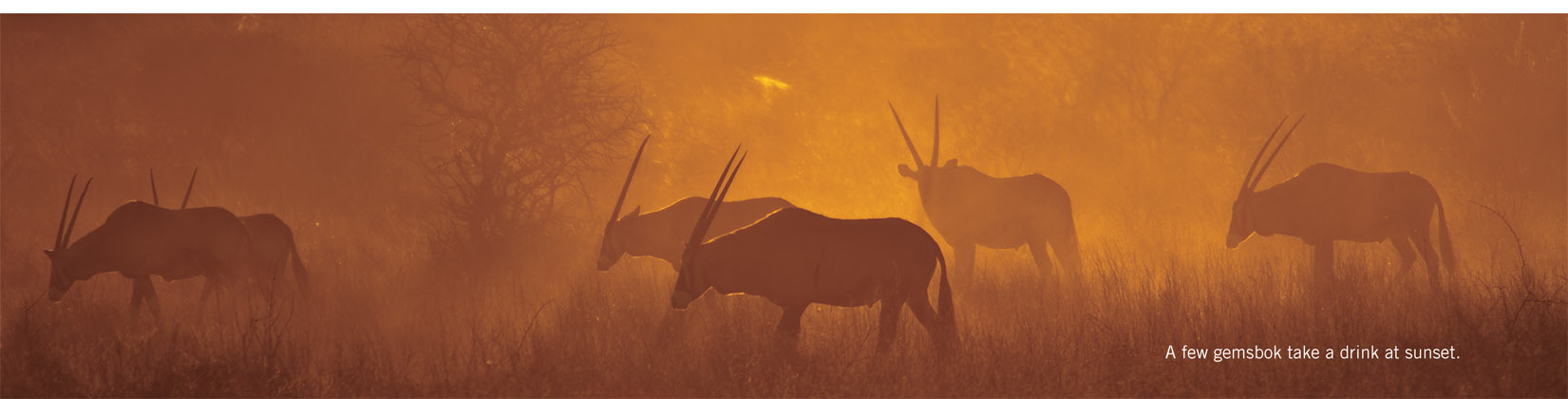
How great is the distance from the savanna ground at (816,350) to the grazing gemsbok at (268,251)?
40 centimetres

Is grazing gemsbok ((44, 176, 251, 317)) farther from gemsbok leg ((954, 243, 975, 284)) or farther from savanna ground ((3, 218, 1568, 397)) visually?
gemsbok leg ((954, 243, 975, 284))

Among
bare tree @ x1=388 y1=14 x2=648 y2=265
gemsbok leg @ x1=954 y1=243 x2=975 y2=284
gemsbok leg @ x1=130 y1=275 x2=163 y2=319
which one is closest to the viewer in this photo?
gemsbok leg @ x1=130 y1=275 x2=163 y2=319

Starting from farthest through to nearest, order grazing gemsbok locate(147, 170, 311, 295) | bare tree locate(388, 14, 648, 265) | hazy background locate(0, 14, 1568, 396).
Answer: hazy background locate(0, 14, 1568, 396)
bare tree locate(388, 14, 648, 265)
grazing gemsbok locate(147, 170, 311, 295)

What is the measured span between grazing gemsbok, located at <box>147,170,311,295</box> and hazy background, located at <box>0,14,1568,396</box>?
736 cm

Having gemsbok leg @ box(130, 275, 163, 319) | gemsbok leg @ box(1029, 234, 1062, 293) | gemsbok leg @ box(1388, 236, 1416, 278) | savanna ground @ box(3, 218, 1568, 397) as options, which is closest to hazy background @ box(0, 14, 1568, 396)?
gemsbok leg @ box(1029, 234, 1062, 293)

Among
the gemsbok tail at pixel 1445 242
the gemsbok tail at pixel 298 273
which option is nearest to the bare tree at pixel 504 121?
the gemsbok tail at pixel 298 273

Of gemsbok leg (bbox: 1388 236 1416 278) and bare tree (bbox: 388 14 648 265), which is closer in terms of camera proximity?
gemsbok leg (bbox: 1388 236 1416 278)

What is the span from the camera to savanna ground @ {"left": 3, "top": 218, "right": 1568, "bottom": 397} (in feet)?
22.8

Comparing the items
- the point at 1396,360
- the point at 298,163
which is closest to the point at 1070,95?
the point at 298,163

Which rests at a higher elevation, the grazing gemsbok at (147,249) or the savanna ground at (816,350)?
the grazing gemsbok at (147,249)

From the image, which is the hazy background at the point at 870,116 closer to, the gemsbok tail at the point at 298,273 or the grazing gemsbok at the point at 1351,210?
the grazing gemsbok at the point at 1351,210

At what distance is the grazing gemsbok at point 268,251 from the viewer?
10.9 metres

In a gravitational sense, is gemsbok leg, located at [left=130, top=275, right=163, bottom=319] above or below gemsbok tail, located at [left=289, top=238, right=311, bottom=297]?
below

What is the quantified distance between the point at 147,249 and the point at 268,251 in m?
1.10
